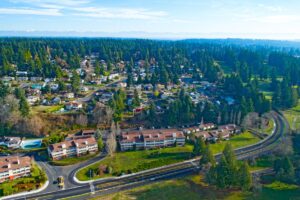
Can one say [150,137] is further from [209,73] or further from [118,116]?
[209,73]

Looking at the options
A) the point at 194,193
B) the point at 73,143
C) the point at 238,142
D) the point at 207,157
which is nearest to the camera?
the point at 194,193

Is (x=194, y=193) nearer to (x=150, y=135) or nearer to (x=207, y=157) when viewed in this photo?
(x=207, y=157)

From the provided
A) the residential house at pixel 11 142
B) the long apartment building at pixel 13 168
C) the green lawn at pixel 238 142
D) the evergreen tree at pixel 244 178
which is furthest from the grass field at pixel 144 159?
the residential house at pixel 11 142

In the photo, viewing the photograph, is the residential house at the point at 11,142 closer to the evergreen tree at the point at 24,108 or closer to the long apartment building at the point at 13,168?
the evergreen tree at the point at 24,108

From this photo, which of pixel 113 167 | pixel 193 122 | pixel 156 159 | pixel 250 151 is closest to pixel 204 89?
pixel 193 122

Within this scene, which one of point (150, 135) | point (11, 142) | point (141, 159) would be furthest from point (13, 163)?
point (150, 135)
